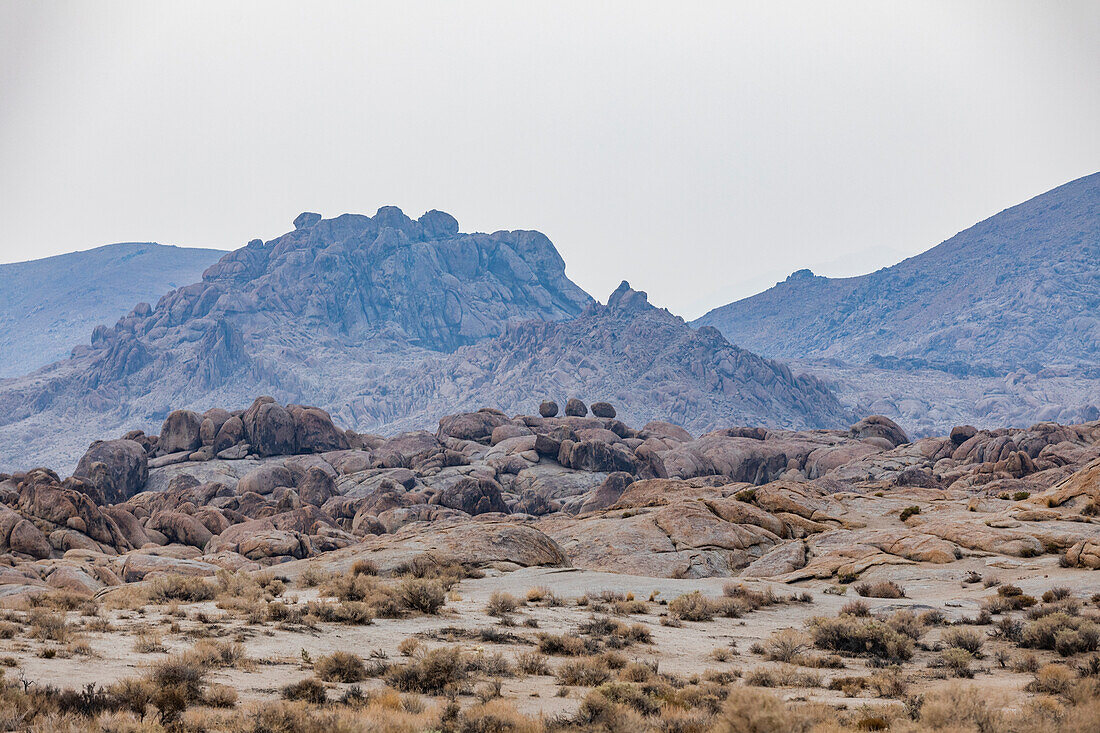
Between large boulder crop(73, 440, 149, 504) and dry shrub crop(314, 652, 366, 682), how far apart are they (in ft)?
289

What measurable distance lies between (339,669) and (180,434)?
101 m

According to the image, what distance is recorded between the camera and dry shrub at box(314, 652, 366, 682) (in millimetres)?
12109

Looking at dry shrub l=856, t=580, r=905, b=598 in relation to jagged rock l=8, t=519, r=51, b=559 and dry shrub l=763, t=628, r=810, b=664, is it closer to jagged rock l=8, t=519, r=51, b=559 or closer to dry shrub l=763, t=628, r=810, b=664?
dry shrub l=763, t=628, r=810, b=664

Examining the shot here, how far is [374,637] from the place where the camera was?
15414 mm

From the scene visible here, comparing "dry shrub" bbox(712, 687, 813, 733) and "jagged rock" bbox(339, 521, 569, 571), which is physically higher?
"dry shrub" bbox(712, 687, 813, 733)

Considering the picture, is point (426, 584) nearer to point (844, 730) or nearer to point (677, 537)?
point (844, 730)

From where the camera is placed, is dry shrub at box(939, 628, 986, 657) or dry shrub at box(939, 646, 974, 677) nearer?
dry shrub at box(939, 646, 974, 677)

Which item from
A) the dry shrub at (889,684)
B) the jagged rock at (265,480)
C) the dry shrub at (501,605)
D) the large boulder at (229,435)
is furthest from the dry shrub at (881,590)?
the large boulder at (229,435)

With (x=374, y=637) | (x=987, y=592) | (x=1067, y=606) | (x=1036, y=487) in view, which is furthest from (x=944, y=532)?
(x=1036, y=487)

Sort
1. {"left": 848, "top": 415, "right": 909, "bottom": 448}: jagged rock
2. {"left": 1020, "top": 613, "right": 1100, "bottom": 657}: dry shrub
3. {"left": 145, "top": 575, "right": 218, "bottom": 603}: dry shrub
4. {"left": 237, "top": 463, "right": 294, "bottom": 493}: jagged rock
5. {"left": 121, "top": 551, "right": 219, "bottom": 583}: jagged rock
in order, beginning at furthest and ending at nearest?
{"left": 848, "top": 415, "right": 909, "bottom": 448}: jagged rock
{"left": 237, "top": 463, "right": 294, "bottom": 493}: jagged rock
{"left": 121, "top": 551, "right": 219, "bottom": 583}: jagged rock
{"left": 145, "top": 575, "right": 218, "bottom": 603}: dry shrub
{"left": 1020, "top": 613, "right": 1100, "bottom": 657}: dry shrub

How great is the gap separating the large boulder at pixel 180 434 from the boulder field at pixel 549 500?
29cm

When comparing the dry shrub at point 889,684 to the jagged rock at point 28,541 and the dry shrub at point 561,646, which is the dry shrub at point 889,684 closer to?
the dry shrub at point 561,646

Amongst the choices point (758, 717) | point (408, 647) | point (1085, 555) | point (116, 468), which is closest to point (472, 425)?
point (116, 468)

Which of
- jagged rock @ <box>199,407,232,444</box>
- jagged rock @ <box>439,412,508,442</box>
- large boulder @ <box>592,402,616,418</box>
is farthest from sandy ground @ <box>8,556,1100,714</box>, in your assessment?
large boulder @ <box>592,402,616,418</box>
